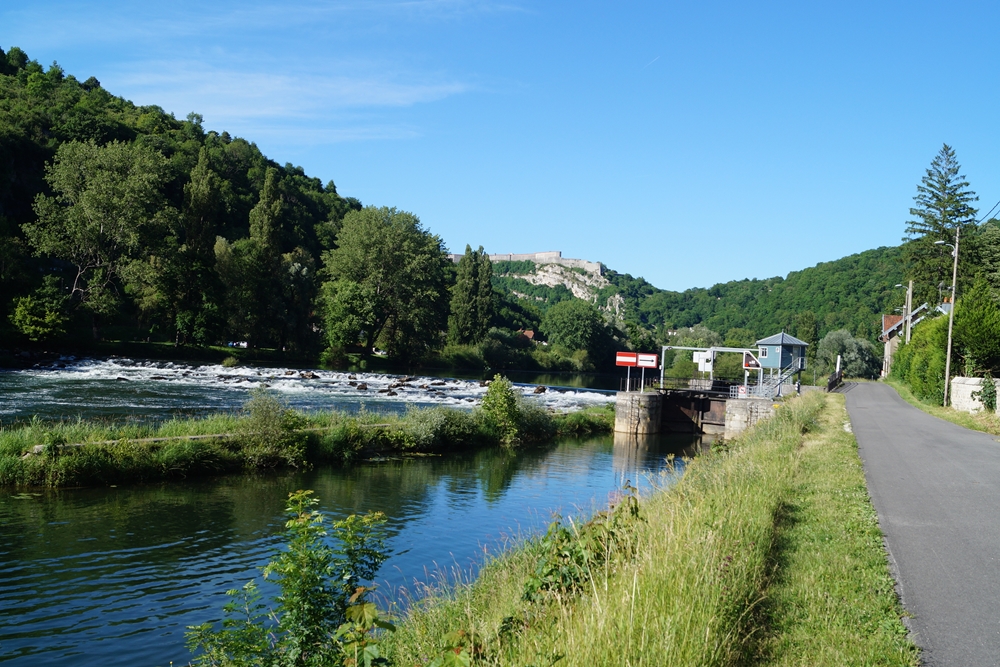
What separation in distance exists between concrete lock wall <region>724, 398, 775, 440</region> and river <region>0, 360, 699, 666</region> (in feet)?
31.9

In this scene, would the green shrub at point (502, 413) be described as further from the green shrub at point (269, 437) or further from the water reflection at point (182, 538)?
the green shrub at point (269, 437)

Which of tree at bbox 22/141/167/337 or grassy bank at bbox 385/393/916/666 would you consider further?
tree at bbox 22/141/167/337

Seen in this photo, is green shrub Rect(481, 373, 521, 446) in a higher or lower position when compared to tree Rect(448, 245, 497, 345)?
lower

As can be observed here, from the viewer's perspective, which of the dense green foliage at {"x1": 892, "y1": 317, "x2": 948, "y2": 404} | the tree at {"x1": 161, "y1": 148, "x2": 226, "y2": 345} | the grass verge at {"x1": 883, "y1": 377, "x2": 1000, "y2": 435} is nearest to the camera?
the grass verge at {"x1": 883, "y1": 377, "x2": 1000, "y2": 435}

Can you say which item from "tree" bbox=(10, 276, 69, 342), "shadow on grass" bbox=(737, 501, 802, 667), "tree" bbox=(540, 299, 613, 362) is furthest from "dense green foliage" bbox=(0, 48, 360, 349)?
"shadow on grass" bbox=(737, 501, 802, 667)

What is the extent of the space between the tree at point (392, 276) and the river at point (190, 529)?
4246 cm

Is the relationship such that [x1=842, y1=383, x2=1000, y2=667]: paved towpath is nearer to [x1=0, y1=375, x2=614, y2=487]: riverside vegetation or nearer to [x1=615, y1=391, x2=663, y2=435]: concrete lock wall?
[x1=0, y1=375, x2=614, y2=487]: riverside vegetation

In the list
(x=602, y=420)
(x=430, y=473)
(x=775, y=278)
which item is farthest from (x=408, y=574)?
(x=775, y=278)

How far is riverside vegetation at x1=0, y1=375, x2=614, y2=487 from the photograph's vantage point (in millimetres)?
17625

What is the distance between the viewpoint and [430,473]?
921 inches

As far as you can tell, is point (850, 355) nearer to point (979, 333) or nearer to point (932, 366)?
point (932, 366)

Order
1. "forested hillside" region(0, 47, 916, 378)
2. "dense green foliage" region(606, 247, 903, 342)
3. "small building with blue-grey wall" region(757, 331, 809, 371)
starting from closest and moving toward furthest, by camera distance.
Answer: "small building with blue-grey wall" region(757, 331, 809, 371)
"forested hillside" region(0, 47, 916, 378)
"dense green foliage" region(606, 247, 903, 342)

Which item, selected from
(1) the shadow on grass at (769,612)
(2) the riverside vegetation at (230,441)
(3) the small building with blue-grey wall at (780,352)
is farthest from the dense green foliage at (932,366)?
(1) the shadow on grass at (769,612)

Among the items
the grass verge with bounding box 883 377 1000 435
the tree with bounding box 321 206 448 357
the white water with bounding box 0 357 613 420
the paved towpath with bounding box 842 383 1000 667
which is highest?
the tree with bounding box 321 206 448 357
